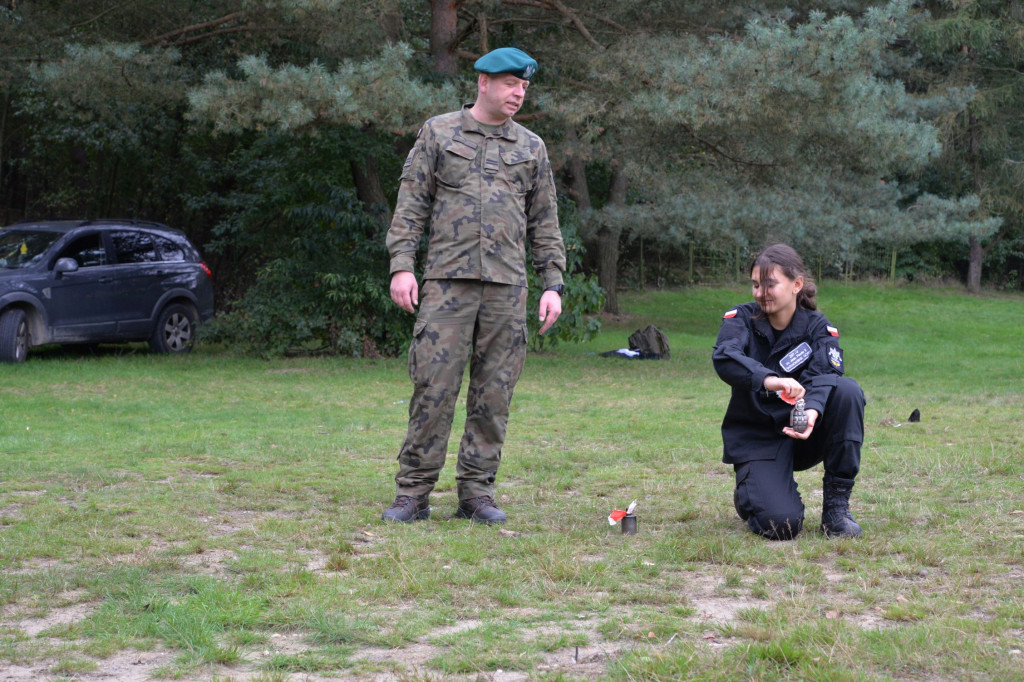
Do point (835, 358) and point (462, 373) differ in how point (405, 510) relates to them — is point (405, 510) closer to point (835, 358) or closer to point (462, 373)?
point (462, 373)

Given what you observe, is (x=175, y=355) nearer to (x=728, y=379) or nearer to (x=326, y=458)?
(x=326, y=458)

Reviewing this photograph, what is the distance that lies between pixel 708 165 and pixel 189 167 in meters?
11.5

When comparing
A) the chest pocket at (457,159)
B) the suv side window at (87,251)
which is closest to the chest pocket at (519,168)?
the chest pocket at (457,159)

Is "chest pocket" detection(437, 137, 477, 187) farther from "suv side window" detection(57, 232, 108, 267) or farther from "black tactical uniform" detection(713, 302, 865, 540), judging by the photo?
"suv side window" detection(57, 232, 108, 267)

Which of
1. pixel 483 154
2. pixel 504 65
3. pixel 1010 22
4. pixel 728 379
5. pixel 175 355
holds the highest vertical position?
pixel 1010 22

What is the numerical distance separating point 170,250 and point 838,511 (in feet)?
40.3

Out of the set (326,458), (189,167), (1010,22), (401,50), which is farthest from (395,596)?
(1010,22)

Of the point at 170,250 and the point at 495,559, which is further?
the point at 170,250

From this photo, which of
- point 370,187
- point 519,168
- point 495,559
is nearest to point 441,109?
point 370,187

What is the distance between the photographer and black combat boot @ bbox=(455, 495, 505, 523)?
4.90 metres

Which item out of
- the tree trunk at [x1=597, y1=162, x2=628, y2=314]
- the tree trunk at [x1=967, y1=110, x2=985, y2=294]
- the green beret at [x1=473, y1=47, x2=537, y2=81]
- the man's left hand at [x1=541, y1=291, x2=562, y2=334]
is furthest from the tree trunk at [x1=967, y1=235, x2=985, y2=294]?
the green beret at [x1=473, y1=47, x2=537, y2=81]

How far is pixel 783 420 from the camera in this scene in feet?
15.2

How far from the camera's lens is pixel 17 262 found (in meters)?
13.2

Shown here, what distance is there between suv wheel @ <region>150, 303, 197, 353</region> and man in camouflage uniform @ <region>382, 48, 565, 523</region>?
420 inches
